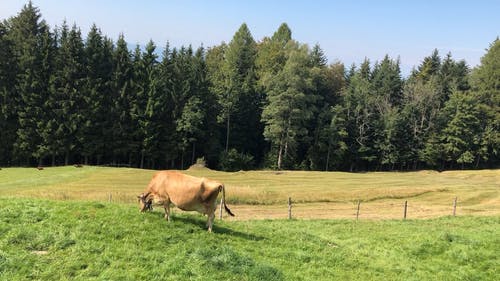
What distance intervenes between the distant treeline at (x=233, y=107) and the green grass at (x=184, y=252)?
2272 inches

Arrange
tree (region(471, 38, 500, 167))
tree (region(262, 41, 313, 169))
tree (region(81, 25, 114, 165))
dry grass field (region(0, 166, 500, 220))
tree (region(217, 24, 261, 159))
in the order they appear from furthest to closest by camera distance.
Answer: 1. tree (region(471, 38, 500, 167))
2. tree (region(217, 24, 261, 159))
3. tree (region(262, 41, 313, 169))
4. tree (region(81, 25, 114, 165))
5. dry grass field (region(0, 166, 500, 220))

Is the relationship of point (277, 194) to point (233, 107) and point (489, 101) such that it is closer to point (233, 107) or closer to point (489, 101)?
point (233, 107)

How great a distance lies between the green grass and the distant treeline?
57719 mm

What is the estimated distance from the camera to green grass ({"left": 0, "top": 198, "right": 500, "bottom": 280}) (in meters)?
10.7

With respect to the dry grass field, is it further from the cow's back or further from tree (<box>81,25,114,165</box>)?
the cow's back

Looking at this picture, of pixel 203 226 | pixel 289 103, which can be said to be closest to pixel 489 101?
pixel 289 103

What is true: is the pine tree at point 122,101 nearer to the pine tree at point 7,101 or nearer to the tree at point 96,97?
the tree at point 96,97

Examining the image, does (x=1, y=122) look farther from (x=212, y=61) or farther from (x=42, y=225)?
(x=42, y=225)

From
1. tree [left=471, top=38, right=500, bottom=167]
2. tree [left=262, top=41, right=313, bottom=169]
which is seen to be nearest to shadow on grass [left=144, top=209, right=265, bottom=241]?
tree [left=262, top=41, right=313, bottom=169]

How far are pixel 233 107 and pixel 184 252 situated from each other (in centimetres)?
7445

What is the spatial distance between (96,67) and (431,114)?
68249 mm

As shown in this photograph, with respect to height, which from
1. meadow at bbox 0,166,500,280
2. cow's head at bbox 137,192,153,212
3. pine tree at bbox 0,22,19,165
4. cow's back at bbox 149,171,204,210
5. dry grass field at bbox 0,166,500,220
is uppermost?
pine tree at bbox 0,22,19,165

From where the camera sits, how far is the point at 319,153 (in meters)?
87.4

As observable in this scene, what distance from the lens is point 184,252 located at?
39.9 ft
